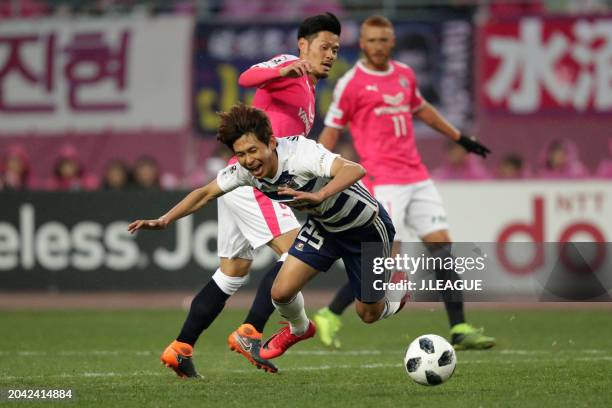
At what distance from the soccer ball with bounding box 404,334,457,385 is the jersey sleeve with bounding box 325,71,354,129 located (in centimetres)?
319

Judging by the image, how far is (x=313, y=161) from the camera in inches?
263

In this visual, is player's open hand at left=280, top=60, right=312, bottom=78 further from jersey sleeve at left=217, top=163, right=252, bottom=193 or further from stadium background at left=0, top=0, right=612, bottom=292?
stadium background at left=0, top=0, right=612, bottom=292

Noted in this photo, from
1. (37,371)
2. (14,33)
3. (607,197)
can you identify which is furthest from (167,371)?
(14,33)

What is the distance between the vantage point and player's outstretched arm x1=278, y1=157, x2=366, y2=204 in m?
6.30

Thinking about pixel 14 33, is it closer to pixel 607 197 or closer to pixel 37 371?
pixel 607 197

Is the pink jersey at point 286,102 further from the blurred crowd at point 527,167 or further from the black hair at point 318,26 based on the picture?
the blurred crowd at point 527,167

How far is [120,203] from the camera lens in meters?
14.4

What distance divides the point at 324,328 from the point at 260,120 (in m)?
3.19

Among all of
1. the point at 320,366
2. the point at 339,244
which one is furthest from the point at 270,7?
the point at 339,244

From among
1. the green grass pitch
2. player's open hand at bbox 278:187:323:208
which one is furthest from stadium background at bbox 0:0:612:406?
player's open hand at bbox 278:187:323:208

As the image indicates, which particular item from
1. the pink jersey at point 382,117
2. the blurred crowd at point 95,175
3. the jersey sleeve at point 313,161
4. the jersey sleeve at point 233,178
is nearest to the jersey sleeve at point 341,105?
the pink jersey at point 382,117

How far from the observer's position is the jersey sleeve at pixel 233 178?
6961 millimetres

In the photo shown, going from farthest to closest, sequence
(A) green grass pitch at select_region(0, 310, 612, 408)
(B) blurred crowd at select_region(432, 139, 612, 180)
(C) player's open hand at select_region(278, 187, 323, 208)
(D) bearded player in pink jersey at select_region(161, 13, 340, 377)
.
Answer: (B) blurred crowd at select_region(432, 139, 612, 180)
(D) bearded player in pink jersey at select_region(161, 13, 340, 377)
(A) green grass pitch at select_region(0, 310, 612, 408)
(C) player's open hand at select_region(278, 187, 323, 208)

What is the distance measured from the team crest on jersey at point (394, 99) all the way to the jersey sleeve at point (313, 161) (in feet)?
9.31
